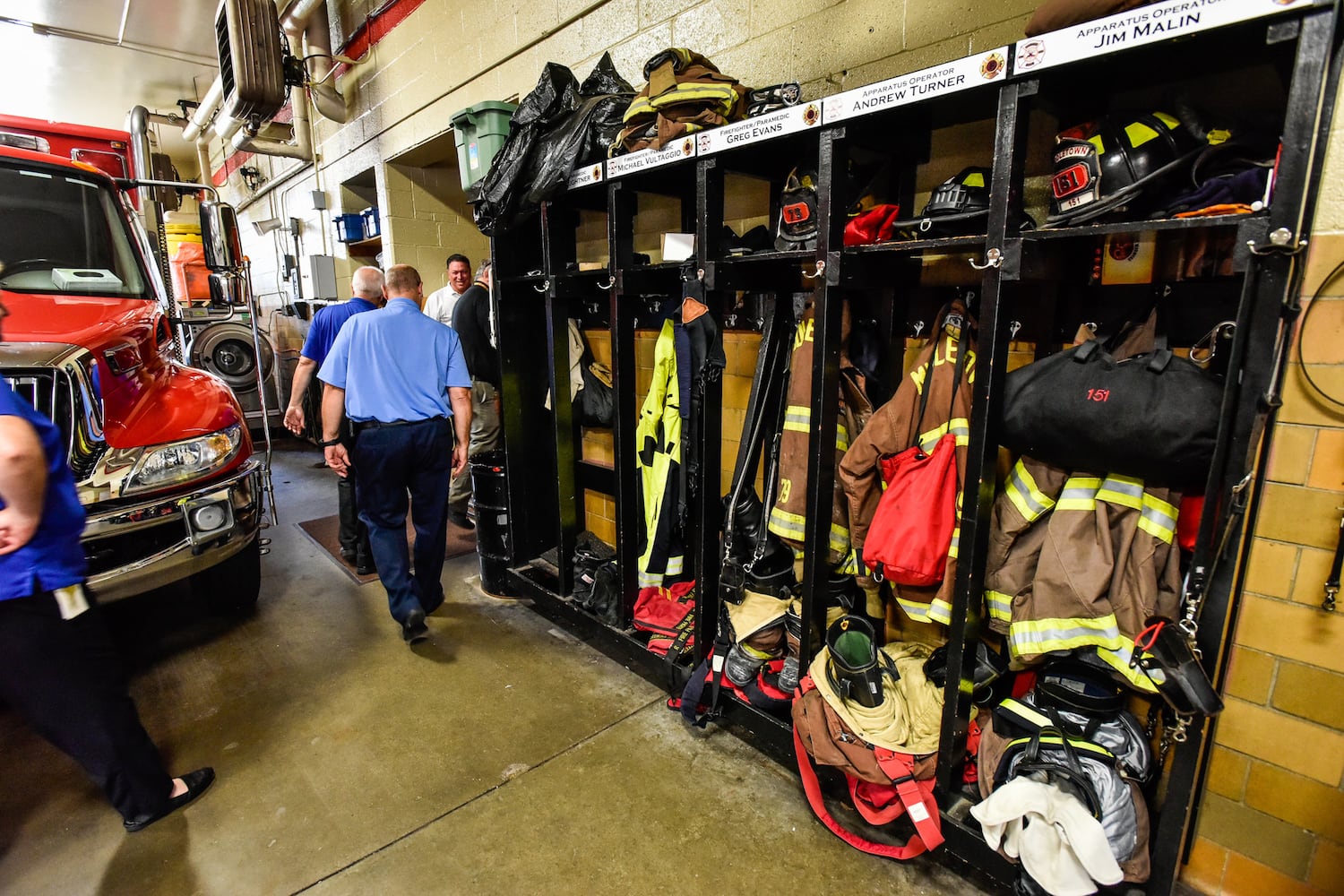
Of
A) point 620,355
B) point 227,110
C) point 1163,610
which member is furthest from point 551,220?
point 227,110

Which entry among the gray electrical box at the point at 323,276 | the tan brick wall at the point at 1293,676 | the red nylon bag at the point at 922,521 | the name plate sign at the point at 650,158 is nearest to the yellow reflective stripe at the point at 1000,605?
the red nylon bag at the point at 922,521

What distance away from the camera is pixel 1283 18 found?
47.6 inches

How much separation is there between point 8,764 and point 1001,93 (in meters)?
3.85

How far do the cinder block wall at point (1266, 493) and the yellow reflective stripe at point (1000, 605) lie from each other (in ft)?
A: 1.76

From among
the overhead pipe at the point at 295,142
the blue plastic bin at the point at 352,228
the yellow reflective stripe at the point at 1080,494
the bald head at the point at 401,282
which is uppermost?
the overhead pipe at the point at 295,142

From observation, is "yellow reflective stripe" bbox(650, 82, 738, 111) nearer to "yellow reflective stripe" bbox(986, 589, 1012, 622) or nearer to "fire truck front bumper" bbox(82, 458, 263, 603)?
"yellow reflective stripe" bbox(986, 589, 1012, 622)

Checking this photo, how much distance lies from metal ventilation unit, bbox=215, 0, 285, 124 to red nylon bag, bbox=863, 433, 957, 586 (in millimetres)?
6050

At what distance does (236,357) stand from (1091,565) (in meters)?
8.32

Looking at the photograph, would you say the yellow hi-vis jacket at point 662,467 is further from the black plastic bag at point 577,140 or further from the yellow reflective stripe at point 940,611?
the yellow reflective stripe at point 940,611

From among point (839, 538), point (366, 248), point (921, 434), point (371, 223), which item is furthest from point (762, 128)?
point (366, 248)

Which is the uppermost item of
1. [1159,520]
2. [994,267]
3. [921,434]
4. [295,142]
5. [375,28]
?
[375,28]

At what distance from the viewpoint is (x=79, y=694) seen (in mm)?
1817

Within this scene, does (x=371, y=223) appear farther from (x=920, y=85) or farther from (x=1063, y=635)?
(x=1063, y=635)

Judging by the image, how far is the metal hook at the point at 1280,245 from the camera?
124cm
